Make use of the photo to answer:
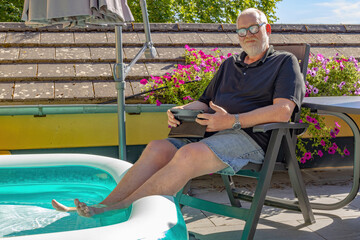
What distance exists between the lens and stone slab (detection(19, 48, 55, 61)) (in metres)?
4.92

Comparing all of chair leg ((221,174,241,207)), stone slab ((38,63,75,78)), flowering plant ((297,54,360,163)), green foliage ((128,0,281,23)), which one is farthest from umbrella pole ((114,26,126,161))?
green foliage ((128,0,281,23))

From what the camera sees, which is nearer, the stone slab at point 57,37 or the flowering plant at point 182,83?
the flowering plant at point 182,83

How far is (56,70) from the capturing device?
4805 mm

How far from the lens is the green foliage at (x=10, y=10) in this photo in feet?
51.4

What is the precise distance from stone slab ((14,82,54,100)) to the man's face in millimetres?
2217

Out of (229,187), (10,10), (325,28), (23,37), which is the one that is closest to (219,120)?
(229,187)

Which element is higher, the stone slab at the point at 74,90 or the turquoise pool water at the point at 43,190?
the stone slab at the point at 74,90

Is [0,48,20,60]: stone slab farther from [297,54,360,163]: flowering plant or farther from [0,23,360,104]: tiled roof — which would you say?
[297,54,360,163]: flowering plant

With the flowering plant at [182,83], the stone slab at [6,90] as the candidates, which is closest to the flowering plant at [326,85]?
the flowering plant at [182,83]

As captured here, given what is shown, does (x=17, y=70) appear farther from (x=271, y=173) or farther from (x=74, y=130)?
(x=271, y=173)

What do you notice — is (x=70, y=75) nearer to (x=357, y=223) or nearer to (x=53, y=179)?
(x=53, y=179)

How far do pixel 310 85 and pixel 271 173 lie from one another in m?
1.82

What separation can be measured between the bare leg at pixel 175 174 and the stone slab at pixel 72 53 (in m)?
2.79

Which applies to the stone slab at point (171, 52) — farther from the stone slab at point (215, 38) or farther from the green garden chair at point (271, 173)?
the green garden chair at point (271, 173)
